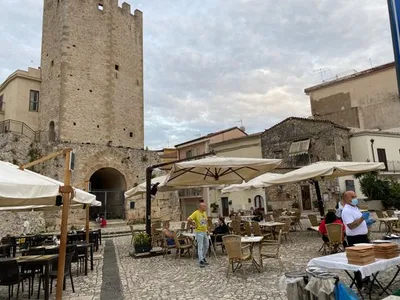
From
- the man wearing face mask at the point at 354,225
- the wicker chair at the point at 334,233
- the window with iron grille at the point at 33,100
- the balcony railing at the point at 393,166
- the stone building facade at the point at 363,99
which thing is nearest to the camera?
the man wearing face mask at the point at 354,225

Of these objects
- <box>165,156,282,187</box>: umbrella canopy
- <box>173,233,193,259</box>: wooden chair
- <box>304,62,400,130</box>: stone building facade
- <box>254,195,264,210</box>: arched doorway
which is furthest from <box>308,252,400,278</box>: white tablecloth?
<box>304,62,400,130</box>: stone building facade

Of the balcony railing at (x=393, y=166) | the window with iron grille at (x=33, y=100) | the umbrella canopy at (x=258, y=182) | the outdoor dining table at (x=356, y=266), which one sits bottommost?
the outdoor dining table at (x=356, y=266)

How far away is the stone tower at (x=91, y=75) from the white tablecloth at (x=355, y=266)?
21955mm

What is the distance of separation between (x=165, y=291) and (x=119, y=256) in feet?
16.6

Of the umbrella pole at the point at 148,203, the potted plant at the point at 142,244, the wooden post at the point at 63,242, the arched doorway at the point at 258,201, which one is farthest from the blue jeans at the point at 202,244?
the arched doorway at the point at 258,201

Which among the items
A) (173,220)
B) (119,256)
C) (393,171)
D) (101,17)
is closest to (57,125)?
(101,17)

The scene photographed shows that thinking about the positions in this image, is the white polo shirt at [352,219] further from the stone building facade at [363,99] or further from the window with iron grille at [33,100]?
the stone building facade at [363,99]

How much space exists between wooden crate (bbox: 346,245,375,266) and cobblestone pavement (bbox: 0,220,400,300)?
3.90ft

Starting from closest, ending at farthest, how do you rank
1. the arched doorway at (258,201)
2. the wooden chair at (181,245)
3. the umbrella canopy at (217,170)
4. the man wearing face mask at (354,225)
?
1. the man wearing face mask at (354,225)
2. the umbrella canopy at (217,170)
3. the wooden chair at (181,245)
4. the arched doorway at (258,201)

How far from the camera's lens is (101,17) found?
85.7ft

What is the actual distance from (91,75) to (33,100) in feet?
17.3

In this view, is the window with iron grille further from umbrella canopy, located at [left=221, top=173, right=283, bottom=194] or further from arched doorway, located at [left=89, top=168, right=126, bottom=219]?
umbrella canopy, located at [left=221, top=173, right=283, bottom=194]

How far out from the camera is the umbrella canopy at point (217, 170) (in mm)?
8398

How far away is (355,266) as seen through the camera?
155 inches
